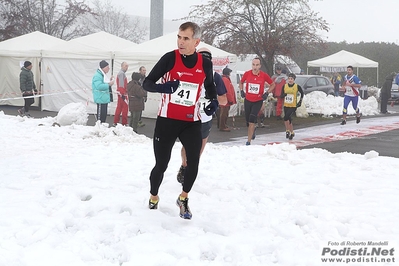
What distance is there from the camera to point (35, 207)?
5.14m

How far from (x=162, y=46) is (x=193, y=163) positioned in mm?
13432

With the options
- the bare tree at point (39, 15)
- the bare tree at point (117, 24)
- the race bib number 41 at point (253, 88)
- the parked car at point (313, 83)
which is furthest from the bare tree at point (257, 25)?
the bare tree at point (117, 24)

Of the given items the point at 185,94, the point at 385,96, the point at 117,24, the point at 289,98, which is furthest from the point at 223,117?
the point at 117,24

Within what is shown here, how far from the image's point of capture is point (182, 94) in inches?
192

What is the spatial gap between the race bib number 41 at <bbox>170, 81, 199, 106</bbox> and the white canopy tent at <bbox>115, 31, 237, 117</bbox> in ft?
41.0

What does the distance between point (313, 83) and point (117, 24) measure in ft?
121

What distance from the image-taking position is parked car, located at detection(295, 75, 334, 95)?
78.5 ft

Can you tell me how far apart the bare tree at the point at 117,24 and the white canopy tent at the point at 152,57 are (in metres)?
38.9

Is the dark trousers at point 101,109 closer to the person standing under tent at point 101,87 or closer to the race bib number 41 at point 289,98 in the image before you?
the person standing under tent at point 101,87

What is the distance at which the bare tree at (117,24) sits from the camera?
5678cm

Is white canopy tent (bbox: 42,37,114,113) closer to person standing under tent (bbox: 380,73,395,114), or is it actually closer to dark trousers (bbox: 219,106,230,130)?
dark trousers (bbox: 219,106,230,130)

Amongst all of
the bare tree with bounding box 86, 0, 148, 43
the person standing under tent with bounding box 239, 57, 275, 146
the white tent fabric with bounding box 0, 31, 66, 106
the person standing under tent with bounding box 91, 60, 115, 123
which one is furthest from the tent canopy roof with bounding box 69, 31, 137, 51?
the bare tree with bounding box 86, 0, 148, 43

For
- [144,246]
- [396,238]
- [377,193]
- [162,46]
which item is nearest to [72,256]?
[144,246]

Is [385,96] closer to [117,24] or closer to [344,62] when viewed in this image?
[344,62]
